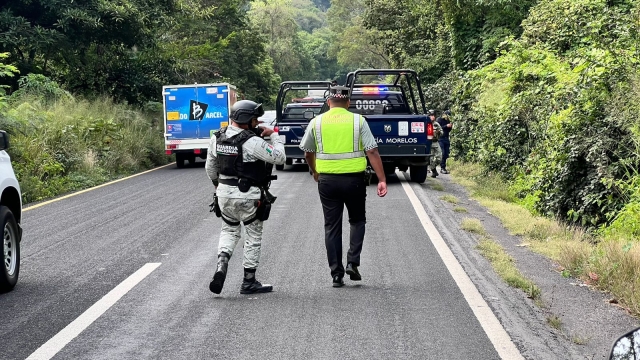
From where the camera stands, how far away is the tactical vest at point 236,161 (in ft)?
26.3

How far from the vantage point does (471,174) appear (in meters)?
22.2

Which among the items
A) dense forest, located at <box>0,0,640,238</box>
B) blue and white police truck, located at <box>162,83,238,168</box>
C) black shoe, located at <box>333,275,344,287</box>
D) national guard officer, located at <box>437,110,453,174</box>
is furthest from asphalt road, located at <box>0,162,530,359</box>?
blue and white police truck, located at <box>162,83,238,168</box>

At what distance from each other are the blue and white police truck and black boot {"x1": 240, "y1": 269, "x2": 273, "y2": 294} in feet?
63.9

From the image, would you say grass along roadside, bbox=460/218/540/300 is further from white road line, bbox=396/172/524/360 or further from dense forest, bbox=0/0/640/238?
dense forest, bbox=0/0/640/238

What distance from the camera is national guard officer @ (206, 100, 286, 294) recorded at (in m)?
8.00

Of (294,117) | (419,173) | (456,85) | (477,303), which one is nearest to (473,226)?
(477,303)

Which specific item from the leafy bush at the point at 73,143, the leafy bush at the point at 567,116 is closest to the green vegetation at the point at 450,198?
the leafy bush at the point at 567,116

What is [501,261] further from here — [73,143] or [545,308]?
[73,143]

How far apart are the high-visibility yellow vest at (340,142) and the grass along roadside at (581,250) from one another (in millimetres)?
2511

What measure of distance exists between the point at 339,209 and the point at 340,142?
2.13ft

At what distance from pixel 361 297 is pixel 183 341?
203cm

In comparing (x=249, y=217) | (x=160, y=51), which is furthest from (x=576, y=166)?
(x=160, y=51)

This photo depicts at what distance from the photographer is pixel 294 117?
24031 mm

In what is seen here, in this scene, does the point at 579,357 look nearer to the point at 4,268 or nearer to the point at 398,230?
the point at 4,268
